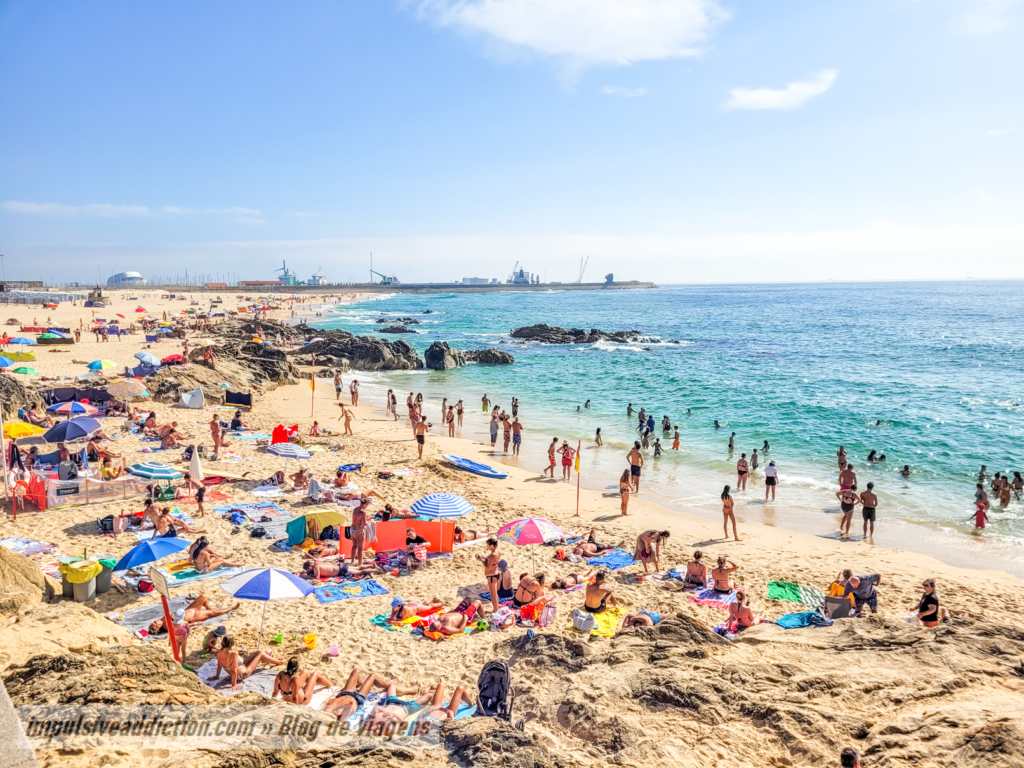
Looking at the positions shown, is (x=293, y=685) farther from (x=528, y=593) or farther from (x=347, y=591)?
(x=528, y=593)

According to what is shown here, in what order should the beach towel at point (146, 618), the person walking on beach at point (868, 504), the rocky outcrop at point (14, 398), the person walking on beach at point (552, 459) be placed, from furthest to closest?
the rocky outcrop at point (14, 398) → the person walking on beach at point (552, 459) → the person walking on beach at point (868, 504) → the beach towel at point (146, 618)

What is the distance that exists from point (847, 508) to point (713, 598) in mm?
5831

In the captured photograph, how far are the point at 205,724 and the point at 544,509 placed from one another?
10.2 m

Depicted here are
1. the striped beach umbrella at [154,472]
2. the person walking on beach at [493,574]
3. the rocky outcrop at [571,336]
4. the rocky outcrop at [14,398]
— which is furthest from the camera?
the rocky outcrop at [571,336]

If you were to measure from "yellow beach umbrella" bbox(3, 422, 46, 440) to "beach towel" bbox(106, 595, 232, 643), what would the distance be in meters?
9.20

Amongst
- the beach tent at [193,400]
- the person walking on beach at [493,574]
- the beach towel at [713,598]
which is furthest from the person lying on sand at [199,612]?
the beach tent at [193,400]

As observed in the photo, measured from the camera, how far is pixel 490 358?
142ft

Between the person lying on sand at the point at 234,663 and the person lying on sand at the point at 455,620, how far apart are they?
2296 mm

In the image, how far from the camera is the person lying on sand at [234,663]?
707 centimetres

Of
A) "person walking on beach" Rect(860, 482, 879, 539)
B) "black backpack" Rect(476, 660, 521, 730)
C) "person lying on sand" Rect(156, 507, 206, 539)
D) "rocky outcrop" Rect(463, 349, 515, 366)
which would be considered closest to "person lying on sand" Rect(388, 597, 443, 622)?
"black backpack" Rect(476, 660, 521, 730)

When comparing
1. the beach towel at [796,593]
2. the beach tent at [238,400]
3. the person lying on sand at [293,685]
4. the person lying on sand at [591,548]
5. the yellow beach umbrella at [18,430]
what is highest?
the yellow beach umbrella at [18,430]

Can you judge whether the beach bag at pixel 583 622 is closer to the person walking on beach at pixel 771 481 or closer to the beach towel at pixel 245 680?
the beach towel at pixel 245 680

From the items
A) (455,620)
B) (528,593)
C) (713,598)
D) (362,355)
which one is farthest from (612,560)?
(362,355)

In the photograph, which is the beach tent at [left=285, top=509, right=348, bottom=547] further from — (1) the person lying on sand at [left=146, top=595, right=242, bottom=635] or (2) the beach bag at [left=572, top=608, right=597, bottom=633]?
(2) the beach bag at [left=572, top=608, right=597, bottom=633]
